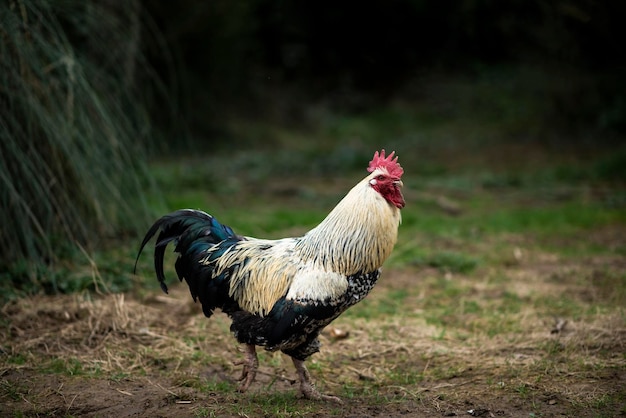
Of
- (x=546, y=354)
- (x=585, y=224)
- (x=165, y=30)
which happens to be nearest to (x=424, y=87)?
(x=165, y=30)

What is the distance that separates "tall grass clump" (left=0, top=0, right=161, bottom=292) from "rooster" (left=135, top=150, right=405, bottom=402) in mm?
1658

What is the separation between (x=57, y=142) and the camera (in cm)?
614

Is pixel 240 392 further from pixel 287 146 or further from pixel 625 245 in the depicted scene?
pixel 287 146

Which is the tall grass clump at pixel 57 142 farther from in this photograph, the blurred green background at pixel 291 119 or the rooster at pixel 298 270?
the rooster at pixel 298 270

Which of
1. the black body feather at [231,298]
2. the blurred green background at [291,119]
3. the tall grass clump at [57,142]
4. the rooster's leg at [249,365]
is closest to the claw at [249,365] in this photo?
the rooster's leg at [249,365]

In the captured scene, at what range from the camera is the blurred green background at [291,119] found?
6062mm

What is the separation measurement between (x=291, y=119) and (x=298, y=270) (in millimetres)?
13668

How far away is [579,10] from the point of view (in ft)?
42.5

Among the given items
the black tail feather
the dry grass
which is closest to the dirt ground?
the dry grass

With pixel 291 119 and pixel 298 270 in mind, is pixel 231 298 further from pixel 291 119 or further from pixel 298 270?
pixel 291 119

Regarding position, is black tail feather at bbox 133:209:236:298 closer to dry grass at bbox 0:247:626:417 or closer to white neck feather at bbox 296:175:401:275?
white neck feather at bbox 296:175:401:275

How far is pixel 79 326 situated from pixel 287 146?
10533 millimetres

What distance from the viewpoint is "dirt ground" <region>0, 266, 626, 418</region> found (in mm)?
4145

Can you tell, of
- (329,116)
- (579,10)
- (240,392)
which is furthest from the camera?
(329,116)
